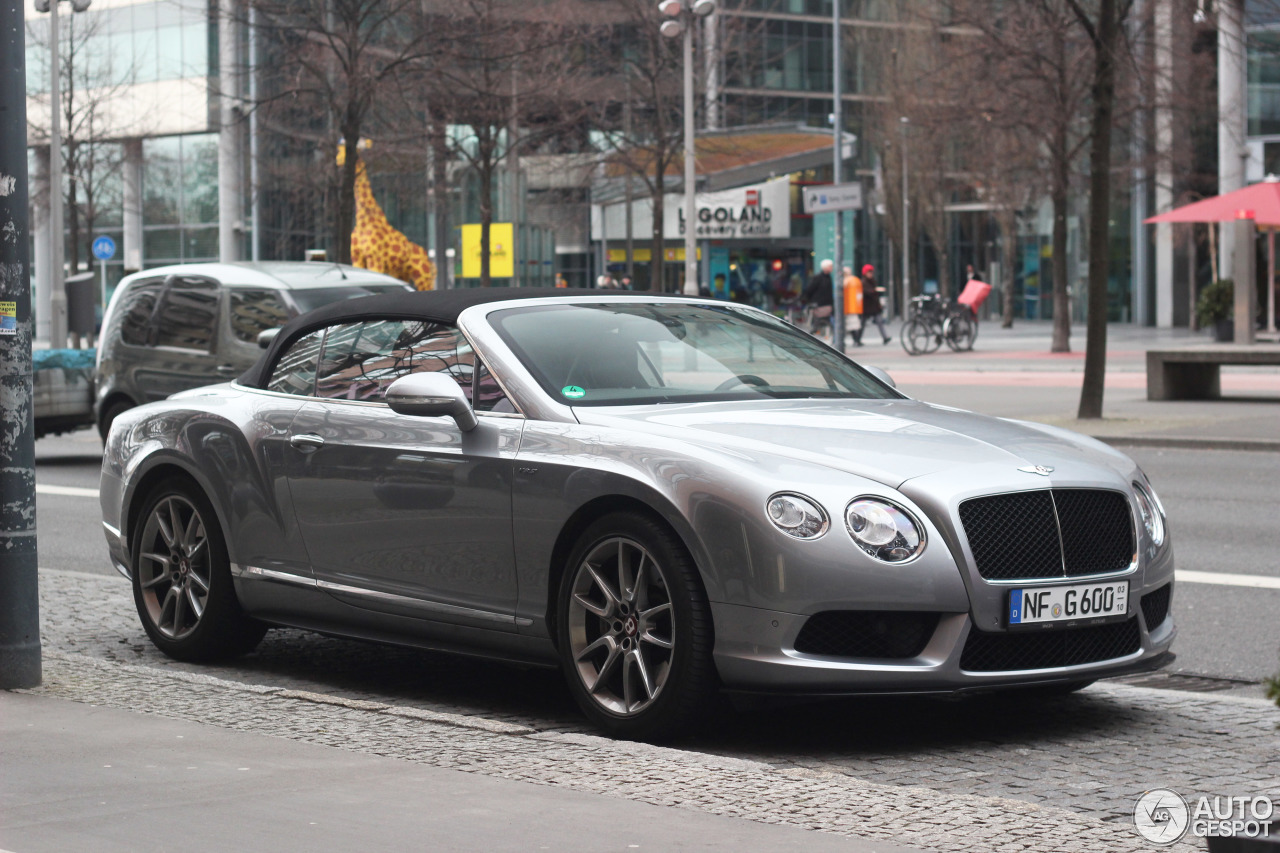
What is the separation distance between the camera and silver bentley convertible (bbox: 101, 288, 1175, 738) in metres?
5.56

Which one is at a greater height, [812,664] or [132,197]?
[132,197]

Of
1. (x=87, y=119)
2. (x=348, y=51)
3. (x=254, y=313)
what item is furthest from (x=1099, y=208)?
(x=87, y=119)

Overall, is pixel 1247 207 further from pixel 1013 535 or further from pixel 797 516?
pixel 797 516

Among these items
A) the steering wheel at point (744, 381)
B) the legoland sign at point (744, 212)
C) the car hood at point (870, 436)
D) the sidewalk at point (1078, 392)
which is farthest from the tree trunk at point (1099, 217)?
the legoland sign at point (744, 212)

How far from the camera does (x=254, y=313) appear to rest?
Answer: 632 inches

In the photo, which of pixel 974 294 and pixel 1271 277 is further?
pixel 974 294

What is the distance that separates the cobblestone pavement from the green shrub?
3685cm

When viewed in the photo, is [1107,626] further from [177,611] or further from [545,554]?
[177,611]

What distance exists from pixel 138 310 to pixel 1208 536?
9723mm

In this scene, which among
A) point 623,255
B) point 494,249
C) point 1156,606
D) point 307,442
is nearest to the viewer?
point 1156,606

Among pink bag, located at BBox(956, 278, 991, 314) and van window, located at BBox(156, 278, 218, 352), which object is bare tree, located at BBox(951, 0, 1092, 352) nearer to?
pink bag, located at BBox(956, 278, 991, 314)

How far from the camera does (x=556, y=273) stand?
77000mm

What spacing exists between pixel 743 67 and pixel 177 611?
4442cm

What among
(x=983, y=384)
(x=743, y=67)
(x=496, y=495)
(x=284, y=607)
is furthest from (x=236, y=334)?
(x=743, y=67)
